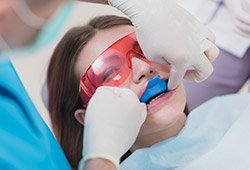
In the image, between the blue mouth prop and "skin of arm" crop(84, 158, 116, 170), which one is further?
the blue mouth prop

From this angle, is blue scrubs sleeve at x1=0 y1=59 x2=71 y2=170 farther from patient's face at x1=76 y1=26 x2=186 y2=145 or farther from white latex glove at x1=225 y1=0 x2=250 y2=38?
white latex glove at x1=225 y1=0 x2=250 y2=38

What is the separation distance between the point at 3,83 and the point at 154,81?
428mm

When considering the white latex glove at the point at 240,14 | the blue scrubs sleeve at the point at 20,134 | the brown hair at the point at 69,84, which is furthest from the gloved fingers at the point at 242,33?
the blue scrubs sleeve at the point at 20,134

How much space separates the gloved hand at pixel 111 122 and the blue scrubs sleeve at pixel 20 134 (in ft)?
0.28

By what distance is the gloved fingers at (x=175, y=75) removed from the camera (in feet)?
3.50

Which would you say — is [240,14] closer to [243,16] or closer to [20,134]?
[243,16]

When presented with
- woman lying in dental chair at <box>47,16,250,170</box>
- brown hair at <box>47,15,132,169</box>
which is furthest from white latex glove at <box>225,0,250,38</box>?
brown hair at <box>47,15,132,169</box>

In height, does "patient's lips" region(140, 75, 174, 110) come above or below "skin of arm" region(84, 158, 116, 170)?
below

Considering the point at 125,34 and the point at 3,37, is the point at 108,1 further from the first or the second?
the point at 3,37

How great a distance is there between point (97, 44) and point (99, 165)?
1.54ft

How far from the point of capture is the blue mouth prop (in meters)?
1.18

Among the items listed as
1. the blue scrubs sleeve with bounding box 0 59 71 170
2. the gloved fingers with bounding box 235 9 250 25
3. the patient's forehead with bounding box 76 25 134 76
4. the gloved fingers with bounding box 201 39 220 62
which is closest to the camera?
the blue scrubs sleeve with bounding box 0 59 71 170

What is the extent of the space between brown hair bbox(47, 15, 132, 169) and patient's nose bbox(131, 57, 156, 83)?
0.18 metres

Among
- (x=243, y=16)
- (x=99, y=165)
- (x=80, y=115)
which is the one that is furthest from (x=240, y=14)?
(x=99, y=165)
